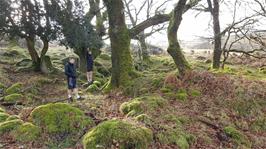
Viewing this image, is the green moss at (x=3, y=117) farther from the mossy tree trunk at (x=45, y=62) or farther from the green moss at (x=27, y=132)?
the mossy tree trunk at (x=45, y=62)

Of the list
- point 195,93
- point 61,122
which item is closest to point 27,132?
point 61,122

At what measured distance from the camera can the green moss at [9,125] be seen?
438 inches

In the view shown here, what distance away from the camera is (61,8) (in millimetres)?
22641

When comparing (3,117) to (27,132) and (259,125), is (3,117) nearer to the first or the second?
(27,132)

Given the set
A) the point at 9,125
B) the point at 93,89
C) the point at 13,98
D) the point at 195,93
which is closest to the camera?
the point at 9,125

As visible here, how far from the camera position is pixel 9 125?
11211 millimetres

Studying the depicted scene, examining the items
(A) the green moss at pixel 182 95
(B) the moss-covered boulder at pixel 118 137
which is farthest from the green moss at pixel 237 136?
(B) the moss-covered boulder at pixel 118 137

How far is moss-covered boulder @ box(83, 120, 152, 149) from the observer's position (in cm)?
988

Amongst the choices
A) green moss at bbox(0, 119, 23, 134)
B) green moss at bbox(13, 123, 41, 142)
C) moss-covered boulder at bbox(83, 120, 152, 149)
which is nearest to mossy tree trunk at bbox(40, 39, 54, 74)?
green moss at bbox(0, 119, 23, 134)

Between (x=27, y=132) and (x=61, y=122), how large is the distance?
1.04 m

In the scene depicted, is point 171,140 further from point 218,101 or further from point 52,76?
point 52,76

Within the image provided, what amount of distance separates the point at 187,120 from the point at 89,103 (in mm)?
3963

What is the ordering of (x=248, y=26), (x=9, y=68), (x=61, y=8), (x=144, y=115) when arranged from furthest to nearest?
(x=9, y=68) < (x=61, y=8) < (x=248, y=26) < (x=144, y=115)

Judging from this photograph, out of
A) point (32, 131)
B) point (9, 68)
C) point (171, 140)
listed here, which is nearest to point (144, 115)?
point (171, 140)
